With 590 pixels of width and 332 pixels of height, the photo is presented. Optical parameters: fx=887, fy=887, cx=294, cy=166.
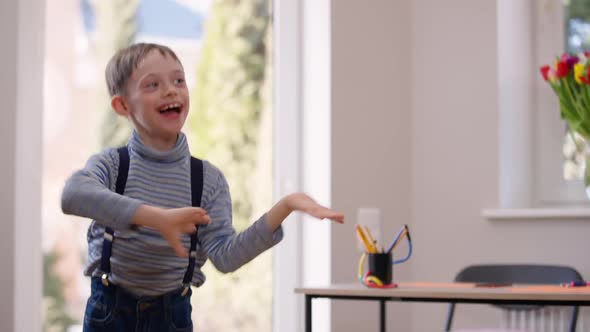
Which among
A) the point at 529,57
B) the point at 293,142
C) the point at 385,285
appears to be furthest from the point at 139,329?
the point at 529,57

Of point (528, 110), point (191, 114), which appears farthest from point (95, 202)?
point (191, 114)

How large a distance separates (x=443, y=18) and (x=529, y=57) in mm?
431

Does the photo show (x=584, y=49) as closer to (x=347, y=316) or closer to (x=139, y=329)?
(x=347, y=316)

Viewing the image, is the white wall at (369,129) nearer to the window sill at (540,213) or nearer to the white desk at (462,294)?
the window sill at (540,213)

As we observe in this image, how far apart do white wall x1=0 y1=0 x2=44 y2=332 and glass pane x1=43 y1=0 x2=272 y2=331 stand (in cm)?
381

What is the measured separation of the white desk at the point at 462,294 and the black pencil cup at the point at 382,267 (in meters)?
0.06

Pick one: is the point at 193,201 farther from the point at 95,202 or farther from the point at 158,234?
the point at 95,202

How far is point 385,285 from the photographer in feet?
9.17

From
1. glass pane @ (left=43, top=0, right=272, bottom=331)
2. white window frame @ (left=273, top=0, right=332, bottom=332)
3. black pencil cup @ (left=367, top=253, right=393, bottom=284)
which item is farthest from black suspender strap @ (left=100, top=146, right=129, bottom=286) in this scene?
glass pane @ (left=43, top=0, right=272, bottom=331)

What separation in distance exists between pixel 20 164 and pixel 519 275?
74.3 inches

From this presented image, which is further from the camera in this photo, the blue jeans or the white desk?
the white desk

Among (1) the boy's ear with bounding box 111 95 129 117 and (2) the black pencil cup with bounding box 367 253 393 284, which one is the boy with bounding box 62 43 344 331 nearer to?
(1) the boy's ear with bounding box 111 95 129 117

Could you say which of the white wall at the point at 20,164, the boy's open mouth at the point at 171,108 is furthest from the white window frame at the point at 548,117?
the boy's open mouth at the point at 171,108

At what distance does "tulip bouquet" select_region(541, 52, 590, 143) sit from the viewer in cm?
361
